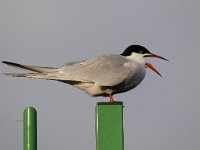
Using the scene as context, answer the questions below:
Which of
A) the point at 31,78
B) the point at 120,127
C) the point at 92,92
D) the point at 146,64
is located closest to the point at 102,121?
the point at 120,127

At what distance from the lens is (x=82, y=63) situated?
9281mm

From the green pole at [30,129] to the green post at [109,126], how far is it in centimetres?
56

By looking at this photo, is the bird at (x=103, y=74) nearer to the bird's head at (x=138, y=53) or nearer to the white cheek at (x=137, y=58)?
the white cheek at (x=137, y=58)

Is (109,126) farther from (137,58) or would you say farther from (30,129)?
(137,58)

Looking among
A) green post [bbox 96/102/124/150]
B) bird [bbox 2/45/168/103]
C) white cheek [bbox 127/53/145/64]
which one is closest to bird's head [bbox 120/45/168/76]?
white cheek [bbox 127/53/145/64]

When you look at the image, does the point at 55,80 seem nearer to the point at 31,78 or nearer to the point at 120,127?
the point at 31,78

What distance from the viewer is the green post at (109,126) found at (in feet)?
17.9

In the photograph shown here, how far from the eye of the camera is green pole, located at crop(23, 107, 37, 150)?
5578 millimetres

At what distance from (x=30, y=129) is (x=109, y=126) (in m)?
0.69

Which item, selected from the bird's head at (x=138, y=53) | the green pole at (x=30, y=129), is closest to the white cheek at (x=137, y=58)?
the bird's head at (x=138, y=53)

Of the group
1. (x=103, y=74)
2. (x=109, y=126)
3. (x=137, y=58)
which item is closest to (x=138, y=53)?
(x=137, y=58)

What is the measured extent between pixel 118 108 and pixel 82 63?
368cm

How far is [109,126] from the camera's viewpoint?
5.55m

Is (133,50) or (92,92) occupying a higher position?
(133,50)
